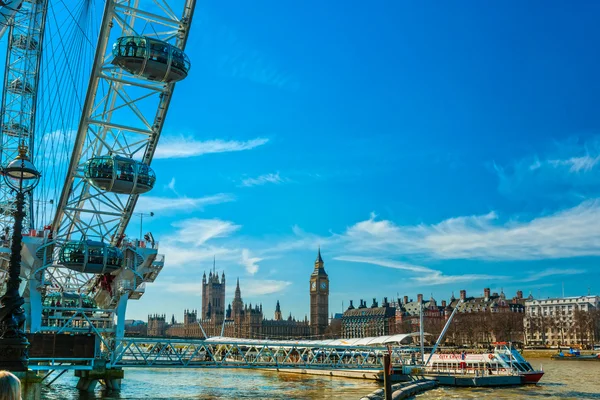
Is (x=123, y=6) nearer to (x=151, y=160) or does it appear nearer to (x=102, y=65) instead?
(x=102, y=65)

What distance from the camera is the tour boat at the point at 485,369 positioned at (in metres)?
53.6

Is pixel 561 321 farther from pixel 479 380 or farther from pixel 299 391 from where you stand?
pixel 299 391

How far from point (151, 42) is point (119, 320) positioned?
1994cm

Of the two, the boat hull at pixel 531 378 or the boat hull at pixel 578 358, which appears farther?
the boat hull at pixel 578 358

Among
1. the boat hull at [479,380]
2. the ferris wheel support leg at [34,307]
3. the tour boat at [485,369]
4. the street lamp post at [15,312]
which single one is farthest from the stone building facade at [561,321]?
the street lamp post at [15,312]

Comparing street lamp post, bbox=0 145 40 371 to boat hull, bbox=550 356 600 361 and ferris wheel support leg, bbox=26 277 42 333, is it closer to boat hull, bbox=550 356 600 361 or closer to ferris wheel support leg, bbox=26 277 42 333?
ferris wheel support leg, bbox=26 277 42 333

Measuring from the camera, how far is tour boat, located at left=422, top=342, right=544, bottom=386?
53562mm

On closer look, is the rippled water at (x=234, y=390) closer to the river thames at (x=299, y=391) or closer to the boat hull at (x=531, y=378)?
the river thames at (x=299, y=391)

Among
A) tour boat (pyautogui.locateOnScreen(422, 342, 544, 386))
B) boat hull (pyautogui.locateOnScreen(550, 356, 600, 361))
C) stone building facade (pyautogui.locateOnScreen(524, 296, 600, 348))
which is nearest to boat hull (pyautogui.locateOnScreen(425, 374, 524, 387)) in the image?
tour boat (pyautogui.locateOnScreen(422, 342, 544, 386))

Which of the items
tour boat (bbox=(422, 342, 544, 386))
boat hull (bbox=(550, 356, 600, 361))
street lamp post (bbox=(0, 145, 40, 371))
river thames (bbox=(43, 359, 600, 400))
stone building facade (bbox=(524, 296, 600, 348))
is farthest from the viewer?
stone building facade (bbox=(524, 296, 600, 348))

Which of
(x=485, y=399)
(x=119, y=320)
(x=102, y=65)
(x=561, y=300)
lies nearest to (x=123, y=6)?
(x=102, y=65)

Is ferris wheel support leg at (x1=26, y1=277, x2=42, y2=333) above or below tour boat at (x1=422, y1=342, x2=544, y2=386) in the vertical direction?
above

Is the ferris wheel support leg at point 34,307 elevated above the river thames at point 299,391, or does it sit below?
above

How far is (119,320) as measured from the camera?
45875 millimetres
